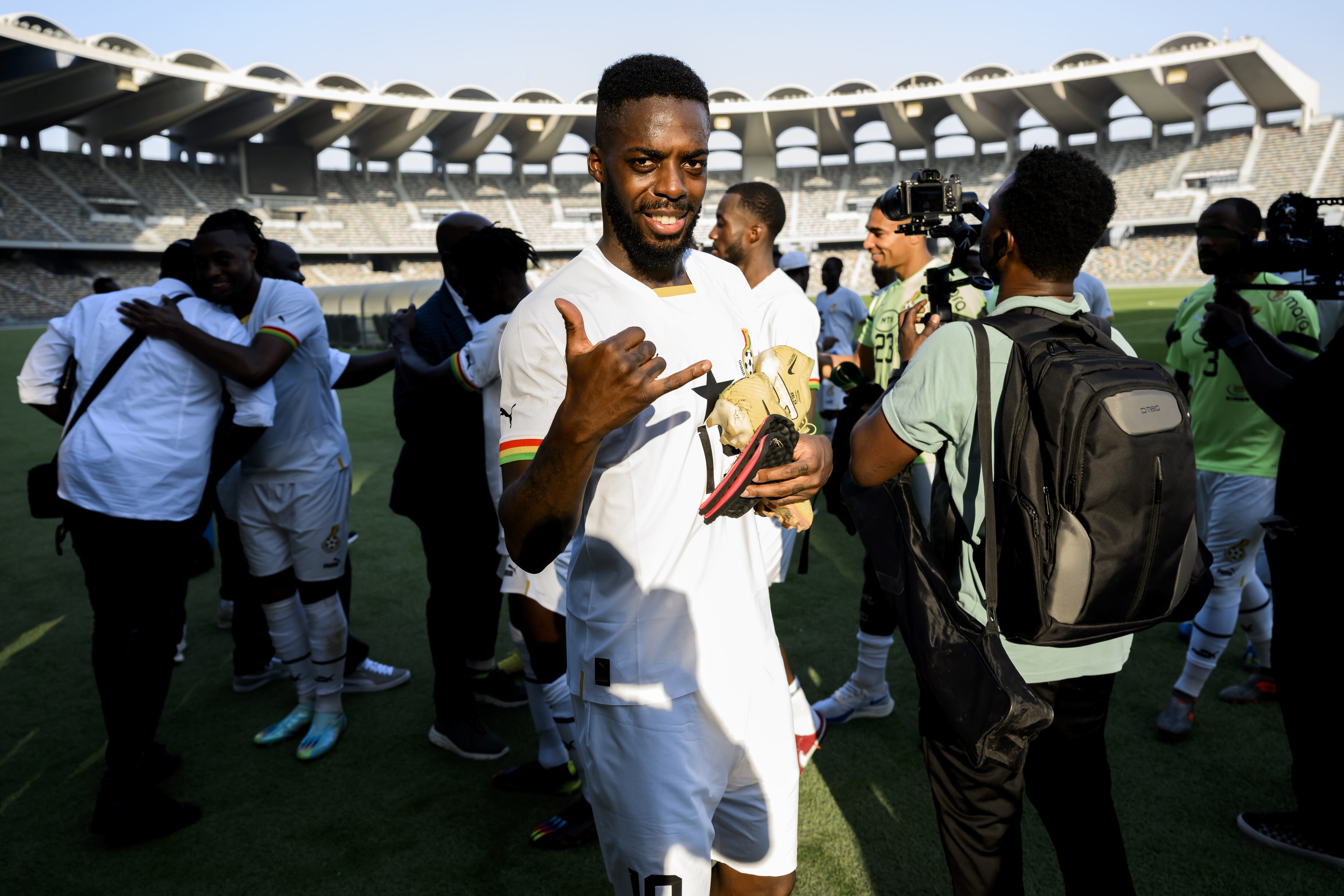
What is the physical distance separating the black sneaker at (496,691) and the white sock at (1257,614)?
11.5 ft

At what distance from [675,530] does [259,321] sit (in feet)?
8.59

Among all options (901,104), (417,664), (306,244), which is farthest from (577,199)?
(417,664)

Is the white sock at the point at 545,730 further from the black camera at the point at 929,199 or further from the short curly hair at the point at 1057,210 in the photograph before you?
the short curly hair at the point at 1057,210

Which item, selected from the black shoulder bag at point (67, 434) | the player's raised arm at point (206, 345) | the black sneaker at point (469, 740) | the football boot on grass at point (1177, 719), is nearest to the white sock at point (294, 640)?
the black sneaker at point (469, 740)

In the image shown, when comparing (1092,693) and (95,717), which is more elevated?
(1092,693)

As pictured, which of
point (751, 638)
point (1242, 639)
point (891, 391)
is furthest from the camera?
point (1242, 639)

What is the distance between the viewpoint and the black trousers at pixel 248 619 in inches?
161

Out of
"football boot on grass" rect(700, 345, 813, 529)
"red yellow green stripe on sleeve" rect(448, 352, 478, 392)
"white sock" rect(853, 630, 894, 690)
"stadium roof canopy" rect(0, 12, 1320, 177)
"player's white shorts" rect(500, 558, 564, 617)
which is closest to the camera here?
"football boot on grass" rect(700, 345, 813, 529)

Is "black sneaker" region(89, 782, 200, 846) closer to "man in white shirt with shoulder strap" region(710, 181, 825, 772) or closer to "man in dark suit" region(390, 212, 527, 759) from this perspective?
"man in dark suit" region(390, 212, 527, 759)

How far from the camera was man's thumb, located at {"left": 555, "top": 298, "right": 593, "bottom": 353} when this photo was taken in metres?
1.29

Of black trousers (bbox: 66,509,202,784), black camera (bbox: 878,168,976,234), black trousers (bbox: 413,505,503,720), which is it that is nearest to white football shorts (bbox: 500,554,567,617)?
black trousers (bbox: 413,505,503,720)

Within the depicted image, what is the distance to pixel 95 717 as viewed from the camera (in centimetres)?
383

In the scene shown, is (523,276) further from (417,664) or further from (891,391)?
(417,664)

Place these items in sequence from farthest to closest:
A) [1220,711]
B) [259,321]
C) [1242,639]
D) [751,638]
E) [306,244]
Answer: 1. [306,244]
2. [1242,639]
3. [1220,711]
4. [259,321]
5. [751,638]
